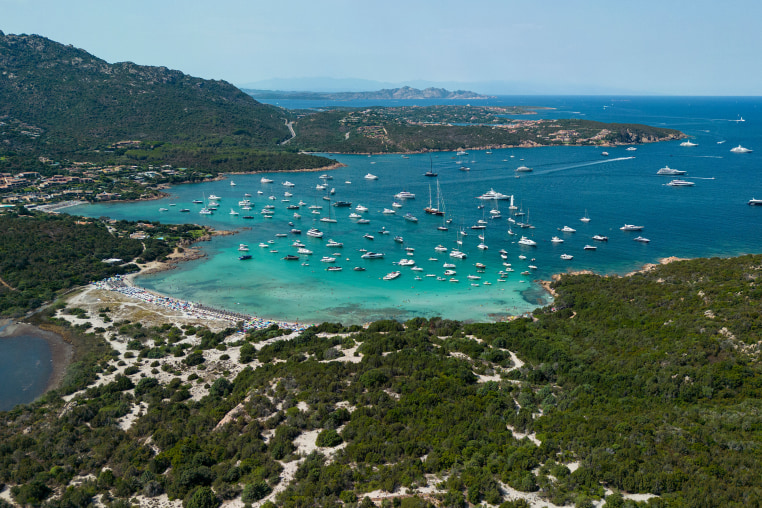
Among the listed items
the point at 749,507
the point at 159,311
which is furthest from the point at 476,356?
the point at 159,311

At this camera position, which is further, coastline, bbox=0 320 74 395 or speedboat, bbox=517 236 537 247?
speedboat, bbox=517 236 537 247

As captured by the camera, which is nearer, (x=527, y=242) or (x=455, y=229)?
(x=527, y=242)

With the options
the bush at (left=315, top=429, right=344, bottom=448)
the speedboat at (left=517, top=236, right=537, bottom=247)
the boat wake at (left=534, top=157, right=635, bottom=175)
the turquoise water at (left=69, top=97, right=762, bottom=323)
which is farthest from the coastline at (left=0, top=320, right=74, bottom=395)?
the boat wake at (left=534, top=157, right=635, bottom=175)

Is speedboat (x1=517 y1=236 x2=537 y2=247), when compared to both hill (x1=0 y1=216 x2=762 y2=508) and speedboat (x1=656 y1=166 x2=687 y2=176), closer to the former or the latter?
hill (x1=0 y1=216 x2=762 y2=508)

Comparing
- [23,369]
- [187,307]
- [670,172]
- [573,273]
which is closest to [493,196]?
[573,273]

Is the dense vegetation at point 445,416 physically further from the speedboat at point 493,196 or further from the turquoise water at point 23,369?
the speedboat at point 493,196

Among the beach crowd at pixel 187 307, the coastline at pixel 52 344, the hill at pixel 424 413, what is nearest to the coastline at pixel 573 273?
the hill at pixel 424 413

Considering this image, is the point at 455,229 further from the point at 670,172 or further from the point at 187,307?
the point at 670,172
